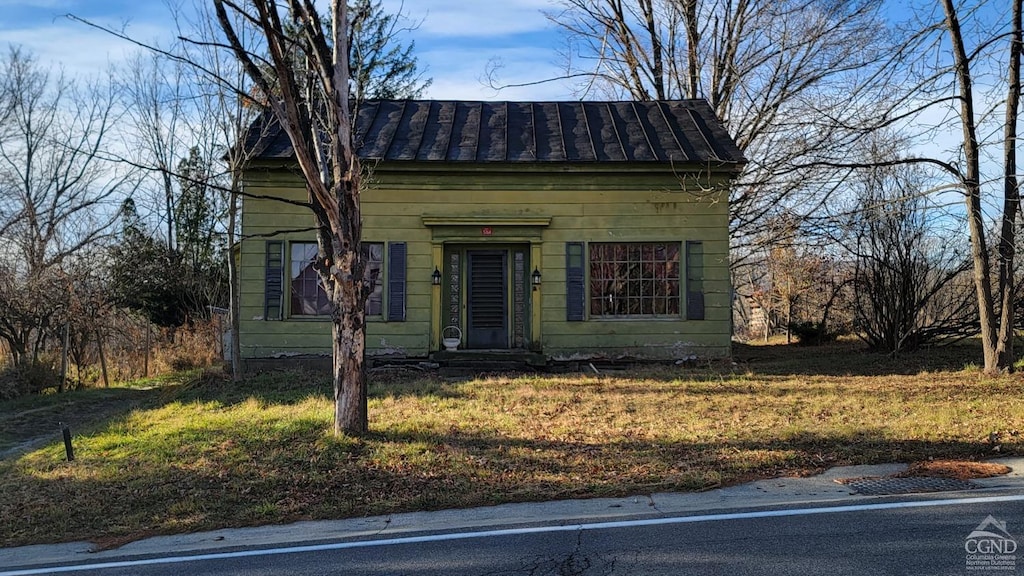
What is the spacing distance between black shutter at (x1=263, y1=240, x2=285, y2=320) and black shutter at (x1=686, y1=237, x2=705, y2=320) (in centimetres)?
737

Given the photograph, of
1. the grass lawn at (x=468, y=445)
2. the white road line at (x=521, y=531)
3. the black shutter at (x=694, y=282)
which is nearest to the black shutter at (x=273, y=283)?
the grass lawn at (x=468, y=445)

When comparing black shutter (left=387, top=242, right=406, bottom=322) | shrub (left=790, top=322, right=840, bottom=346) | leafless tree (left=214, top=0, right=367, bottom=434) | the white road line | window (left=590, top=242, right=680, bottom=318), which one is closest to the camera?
the white road line

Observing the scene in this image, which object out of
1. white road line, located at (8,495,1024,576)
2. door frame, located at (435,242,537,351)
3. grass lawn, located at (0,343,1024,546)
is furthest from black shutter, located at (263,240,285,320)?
white road line, located at (8,495,1024,576)

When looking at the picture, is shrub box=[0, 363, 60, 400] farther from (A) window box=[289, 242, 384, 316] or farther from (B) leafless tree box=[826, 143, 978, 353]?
(B) leafless tree box=[826, 143, 978, 353]

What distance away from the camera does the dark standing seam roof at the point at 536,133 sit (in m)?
13.3

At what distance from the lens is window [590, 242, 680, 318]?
13.4 m

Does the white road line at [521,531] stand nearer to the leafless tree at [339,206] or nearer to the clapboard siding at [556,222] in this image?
the leafless tree at [339,206]

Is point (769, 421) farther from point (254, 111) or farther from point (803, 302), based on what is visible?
point (803, 302)

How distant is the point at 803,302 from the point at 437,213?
13454 millimetres

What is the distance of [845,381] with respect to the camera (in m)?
10.8

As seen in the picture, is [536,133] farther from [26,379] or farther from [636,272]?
[26,379]

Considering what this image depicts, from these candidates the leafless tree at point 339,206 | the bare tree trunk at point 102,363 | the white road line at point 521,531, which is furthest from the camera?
the bare tree trunk at point 102,363

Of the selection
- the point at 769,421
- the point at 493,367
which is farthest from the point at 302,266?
the point at 769,421

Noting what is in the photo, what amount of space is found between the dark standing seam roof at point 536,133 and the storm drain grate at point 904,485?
7738 mm
